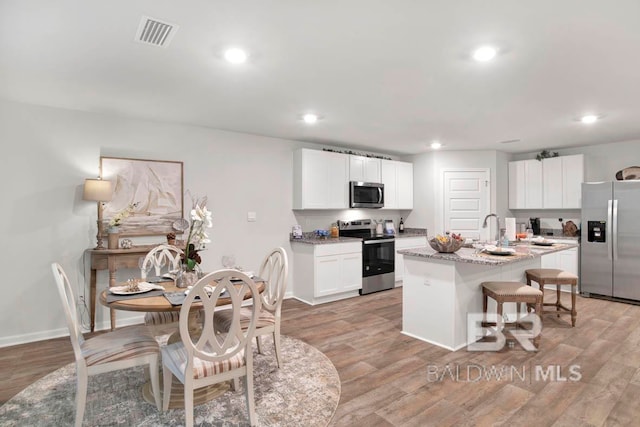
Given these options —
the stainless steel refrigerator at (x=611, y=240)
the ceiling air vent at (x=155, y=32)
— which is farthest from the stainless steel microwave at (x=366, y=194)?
the ceiling air vent at (x=155, y=32)

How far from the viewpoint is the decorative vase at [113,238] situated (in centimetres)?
368

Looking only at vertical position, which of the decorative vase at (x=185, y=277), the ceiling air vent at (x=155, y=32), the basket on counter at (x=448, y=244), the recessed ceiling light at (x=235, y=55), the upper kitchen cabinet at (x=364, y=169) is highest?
the ceiling air vent at (x=155, y=32)

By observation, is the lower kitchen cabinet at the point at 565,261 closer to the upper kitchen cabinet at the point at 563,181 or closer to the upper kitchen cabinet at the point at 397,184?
the upper kitchen cabinet at the point at 563,181

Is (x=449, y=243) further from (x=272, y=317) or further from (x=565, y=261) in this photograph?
(x=565, y=261)

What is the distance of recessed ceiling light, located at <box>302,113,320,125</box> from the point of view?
3.93 meters

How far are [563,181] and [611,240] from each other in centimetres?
124

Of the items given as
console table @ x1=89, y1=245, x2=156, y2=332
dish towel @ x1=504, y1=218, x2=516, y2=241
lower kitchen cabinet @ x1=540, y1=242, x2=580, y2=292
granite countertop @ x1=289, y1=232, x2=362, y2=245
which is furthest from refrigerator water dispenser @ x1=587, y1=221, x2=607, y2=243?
console table @ x1=89, y1=245, x2=156, y2=332

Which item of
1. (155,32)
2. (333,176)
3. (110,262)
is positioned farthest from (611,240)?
(110,262)

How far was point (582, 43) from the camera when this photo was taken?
7.39 ft

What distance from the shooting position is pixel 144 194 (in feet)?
13.2

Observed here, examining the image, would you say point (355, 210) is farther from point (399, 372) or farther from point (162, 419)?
point (162, 419)

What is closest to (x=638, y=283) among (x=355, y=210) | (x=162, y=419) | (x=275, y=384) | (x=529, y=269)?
(x=529, y=269)

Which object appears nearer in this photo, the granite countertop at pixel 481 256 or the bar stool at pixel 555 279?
the granite countertop at pixel 481 256

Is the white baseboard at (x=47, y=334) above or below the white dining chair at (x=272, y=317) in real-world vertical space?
below
